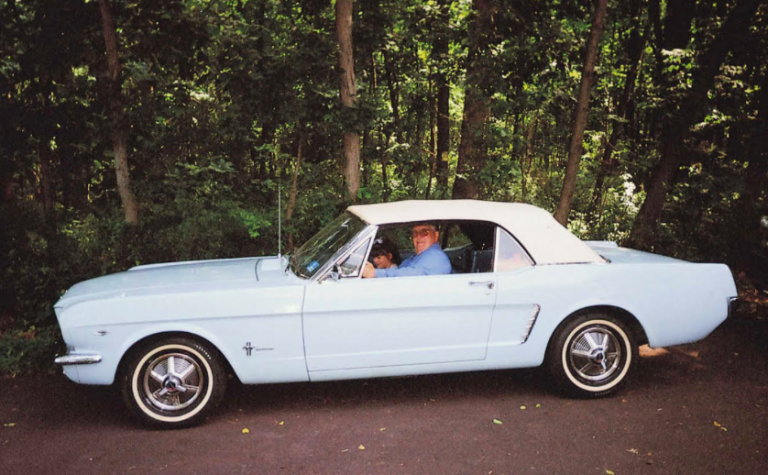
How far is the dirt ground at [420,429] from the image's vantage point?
4109 mm

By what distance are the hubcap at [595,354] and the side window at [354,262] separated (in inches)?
71.6

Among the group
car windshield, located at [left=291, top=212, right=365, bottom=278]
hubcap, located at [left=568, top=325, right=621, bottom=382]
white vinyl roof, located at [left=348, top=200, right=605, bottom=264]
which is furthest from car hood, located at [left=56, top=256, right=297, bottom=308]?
hubcap, located at [left=568, top=325, right=621, bottom=382]

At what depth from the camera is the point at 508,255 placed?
5176mm

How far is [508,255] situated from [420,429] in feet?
5.03

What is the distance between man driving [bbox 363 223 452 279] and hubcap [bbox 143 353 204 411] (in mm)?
1463

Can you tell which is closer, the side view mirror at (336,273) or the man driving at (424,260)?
the side view mirror at (336,273)

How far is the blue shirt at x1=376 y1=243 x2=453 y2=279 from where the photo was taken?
201 inches

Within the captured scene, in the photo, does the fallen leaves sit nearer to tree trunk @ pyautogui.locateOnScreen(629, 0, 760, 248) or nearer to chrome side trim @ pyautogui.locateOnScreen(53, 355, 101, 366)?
chrome side trim @ pyautogui.locateOnScreen(53, 355, 101, 366)

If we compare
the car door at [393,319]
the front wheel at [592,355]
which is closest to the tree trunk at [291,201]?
the car door at [393,319]

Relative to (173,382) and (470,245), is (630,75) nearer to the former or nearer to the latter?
(470,245)

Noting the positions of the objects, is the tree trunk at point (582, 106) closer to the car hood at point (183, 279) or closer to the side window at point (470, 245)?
the side window at point (470, 245)

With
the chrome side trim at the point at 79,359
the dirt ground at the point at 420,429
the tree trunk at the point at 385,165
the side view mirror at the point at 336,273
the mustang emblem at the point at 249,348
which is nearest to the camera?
the dirt ground at the point at 420,429

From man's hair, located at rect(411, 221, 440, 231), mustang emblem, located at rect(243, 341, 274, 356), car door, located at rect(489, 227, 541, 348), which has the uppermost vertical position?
man's hair, located at rect(411, 221, 440, 231)

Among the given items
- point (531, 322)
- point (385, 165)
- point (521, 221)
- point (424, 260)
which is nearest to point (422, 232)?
point (424, 260)
